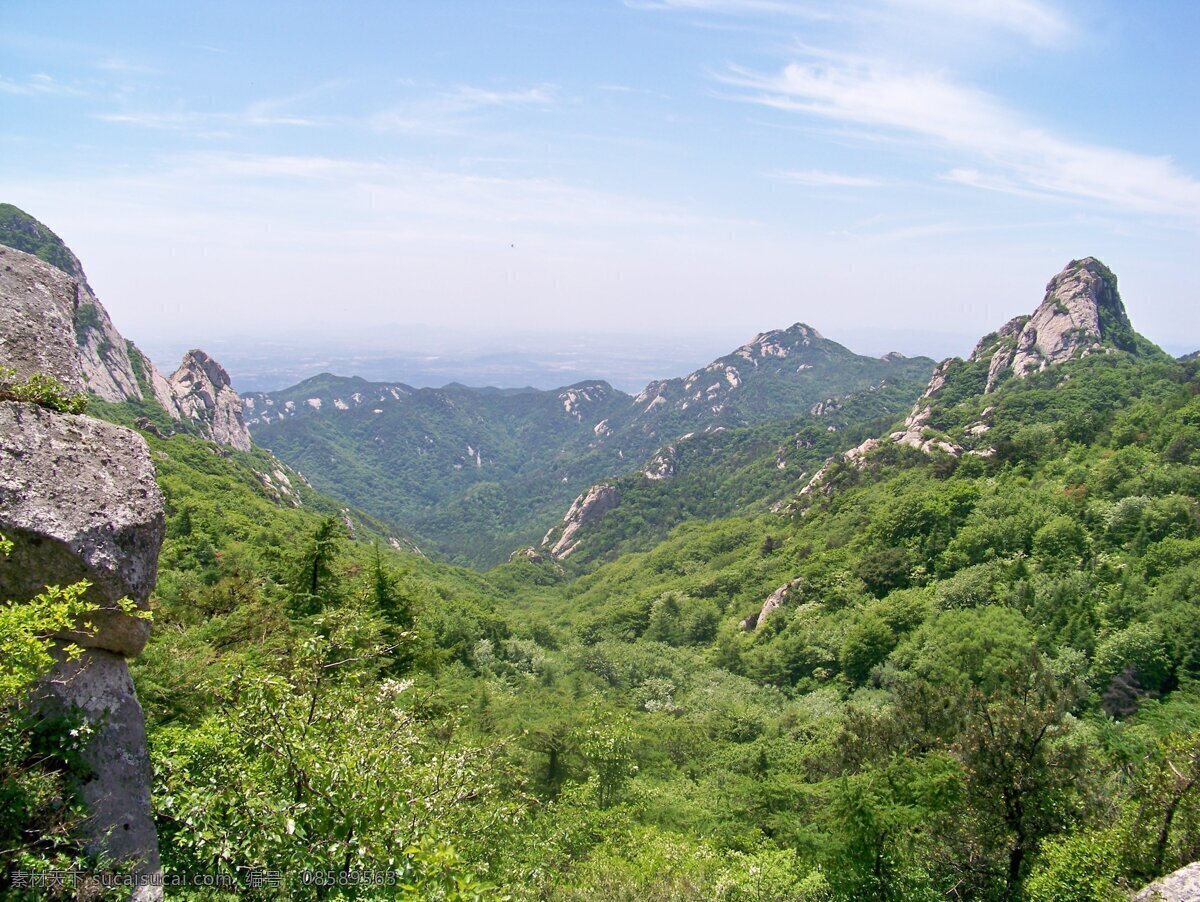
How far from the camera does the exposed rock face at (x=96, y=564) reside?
753cm

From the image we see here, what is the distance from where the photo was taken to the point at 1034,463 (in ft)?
204

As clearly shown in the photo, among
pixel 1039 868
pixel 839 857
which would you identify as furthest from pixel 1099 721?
pixel 839 857

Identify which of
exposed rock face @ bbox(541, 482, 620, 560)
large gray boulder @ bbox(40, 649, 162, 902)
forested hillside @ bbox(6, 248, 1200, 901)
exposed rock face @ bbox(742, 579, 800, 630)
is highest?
large gray boulder @ bbox(40, 649, 162, 902)

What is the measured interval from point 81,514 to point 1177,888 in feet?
60.4

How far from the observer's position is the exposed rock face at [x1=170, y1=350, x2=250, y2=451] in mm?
114500

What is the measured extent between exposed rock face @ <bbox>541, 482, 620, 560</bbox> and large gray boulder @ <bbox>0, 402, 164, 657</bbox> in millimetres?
136090

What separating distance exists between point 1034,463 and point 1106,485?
14789mm

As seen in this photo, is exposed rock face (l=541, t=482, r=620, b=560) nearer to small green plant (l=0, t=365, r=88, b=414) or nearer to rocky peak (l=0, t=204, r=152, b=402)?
rocky peak (l=0, t=204, r=152, b=402)

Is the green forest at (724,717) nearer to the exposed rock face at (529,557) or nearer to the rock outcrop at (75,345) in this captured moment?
the rock outcrop at (75,345)

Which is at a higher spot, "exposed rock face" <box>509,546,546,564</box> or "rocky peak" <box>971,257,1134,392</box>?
"rocky peak" <box>971,257,1134,392</box>

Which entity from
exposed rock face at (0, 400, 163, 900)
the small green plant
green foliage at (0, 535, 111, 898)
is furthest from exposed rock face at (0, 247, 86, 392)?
green foliage at (0, 535, 111, 898)

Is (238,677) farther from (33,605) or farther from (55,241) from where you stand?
(55,241)

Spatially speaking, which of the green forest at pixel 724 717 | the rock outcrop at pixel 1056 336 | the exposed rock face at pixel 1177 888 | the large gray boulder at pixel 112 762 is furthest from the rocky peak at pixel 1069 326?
the large gray boulder at pixel 112 762

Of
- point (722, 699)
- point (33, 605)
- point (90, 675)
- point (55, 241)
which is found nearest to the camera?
point (33, 605)
